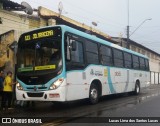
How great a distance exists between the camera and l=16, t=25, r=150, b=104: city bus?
427 inches

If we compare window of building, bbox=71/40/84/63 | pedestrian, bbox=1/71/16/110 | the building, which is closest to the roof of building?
pedestrian, bbox=1/71/16/110

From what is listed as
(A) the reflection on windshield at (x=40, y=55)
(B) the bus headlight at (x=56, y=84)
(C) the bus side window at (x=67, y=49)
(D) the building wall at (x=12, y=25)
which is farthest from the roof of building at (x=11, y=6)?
(B) the bus headlight at (x=56, y=84)

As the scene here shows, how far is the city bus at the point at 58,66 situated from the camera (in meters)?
10.8

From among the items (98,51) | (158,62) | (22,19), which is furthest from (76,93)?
(158,62)

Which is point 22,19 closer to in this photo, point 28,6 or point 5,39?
point 28,6

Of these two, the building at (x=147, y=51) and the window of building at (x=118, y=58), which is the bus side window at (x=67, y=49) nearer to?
the window of building at (x=118, y=58)

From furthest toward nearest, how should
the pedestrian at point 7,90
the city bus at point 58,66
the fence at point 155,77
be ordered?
the fence at point 155,77, the pedestrian at point 7,90, the city bus at point 58,66

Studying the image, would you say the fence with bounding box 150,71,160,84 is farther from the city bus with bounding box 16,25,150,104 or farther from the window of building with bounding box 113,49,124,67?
the city bus with bounding box 16,25,150,104

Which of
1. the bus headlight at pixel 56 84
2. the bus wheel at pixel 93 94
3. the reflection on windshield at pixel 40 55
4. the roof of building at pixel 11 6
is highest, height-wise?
the roof of building at pixel 11 6

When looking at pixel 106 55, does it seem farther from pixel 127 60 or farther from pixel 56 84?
pixel 56 84

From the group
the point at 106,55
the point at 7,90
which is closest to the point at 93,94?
the point at 106,55

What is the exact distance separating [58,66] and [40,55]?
Result: 966mm

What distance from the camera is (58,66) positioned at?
10836 millimetres

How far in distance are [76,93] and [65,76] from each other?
116cm
